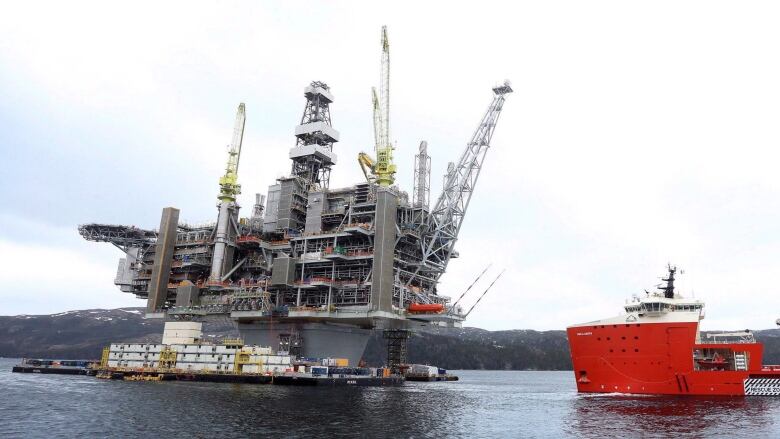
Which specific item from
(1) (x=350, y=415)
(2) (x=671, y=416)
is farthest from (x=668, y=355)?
(1) (x=350, y=415)

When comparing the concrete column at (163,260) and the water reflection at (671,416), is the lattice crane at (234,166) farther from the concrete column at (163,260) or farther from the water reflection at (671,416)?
the water reflection at (671,416)

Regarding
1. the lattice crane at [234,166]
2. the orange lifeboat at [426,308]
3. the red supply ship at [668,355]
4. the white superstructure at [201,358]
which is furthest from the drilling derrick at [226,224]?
the red supply ship at [668,355]

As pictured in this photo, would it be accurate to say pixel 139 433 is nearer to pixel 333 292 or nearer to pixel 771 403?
pixel 333 292

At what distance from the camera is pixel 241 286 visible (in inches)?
4173

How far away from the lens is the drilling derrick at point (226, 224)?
10875 centimetres

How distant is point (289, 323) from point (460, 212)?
35331mm

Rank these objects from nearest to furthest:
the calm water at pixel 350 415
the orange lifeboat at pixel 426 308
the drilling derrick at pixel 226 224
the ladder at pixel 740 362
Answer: the calm water at pixel 350 415, the ladder at pixel 740 362, the orange lifeboat at pixel 426 308, the drilling derrick at pixel 226 224

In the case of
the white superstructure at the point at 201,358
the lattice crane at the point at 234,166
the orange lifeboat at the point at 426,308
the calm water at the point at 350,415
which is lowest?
the calm water at the point at 350,415

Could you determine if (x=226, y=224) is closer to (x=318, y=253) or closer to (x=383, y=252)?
(x=318, y=253)

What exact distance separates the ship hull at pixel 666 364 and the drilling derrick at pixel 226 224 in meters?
65.2

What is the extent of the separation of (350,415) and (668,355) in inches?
1547

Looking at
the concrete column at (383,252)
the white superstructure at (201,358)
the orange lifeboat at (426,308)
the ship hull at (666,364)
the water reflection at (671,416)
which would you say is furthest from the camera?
the orange lifeboat at (426,308)

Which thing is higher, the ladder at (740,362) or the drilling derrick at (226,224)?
the drilling derrick at (226,224)

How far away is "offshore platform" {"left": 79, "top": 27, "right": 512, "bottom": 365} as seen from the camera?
3819 inches
